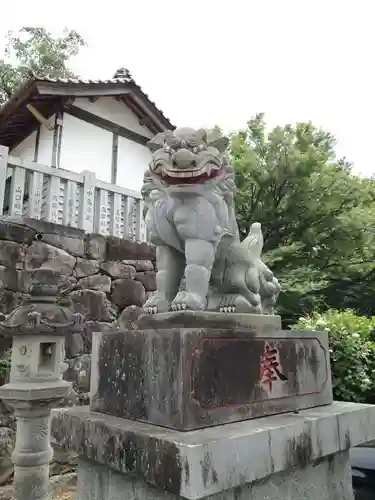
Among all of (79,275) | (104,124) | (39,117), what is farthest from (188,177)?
(104,124)

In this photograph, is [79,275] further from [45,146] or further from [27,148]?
[27,148]

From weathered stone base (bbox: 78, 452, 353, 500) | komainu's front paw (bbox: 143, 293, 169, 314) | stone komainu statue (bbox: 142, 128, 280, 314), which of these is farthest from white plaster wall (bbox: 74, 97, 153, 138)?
weathered stone base (bbox: 78, 452, 353, 500)

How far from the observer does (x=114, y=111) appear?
8500mm

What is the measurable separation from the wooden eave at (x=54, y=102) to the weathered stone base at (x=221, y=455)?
5917 millimetres

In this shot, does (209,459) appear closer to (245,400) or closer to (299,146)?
(245,400)

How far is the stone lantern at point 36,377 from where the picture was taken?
313 centimetres

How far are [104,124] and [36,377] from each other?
20.3 ft

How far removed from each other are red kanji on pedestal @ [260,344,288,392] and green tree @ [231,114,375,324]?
5.92 metres

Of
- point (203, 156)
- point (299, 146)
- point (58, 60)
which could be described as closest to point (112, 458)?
point (203, 156)

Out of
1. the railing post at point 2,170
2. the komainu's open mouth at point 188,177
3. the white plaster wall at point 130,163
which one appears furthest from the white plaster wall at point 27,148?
the komainu's open mouth at point 188,177

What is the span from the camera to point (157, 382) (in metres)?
1.85

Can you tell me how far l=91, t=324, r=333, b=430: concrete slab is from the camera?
177 centimetres

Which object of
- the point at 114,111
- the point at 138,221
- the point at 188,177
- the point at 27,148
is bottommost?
the point at 188,177

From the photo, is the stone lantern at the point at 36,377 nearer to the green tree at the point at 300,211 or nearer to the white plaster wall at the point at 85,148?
the white plaster wall at the point at 85,148
